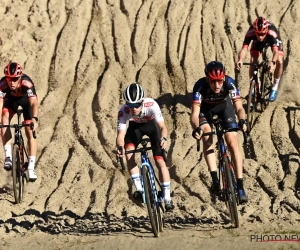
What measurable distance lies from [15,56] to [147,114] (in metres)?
6.68

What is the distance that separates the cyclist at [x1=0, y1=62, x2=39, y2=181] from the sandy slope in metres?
0.97

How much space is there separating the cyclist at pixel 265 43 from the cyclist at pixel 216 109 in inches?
112

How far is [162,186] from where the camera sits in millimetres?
9328

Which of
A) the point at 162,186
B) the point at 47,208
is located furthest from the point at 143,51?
the point at 162,186

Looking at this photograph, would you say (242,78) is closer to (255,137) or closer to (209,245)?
(255,137)

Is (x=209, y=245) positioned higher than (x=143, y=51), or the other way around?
(x=143, y=51)

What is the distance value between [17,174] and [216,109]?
12.1 feet

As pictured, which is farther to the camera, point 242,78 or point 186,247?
point 242,78

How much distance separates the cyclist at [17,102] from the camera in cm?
1058

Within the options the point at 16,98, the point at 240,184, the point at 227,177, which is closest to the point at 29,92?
the point at 16,98

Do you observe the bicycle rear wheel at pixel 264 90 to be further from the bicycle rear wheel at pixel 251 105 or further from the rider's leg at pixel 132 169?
the rider's leg at pixel 132 169

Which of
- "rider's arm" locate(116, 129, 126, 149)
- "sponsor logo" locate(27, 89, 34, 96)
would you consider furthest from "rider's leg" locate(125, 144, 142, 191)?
"sponsor logo" locate(27, 89, 34, 96)

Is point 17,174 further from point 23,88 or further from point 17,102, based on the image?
point 23,88

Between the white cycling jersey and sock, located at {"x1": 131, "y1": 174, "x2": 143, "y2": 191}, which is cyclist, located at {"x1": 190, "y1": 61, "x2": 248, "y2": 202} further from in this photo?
sock, located at {"x1": 131, "y1": 174, "x2": 143, "y2": 191}
